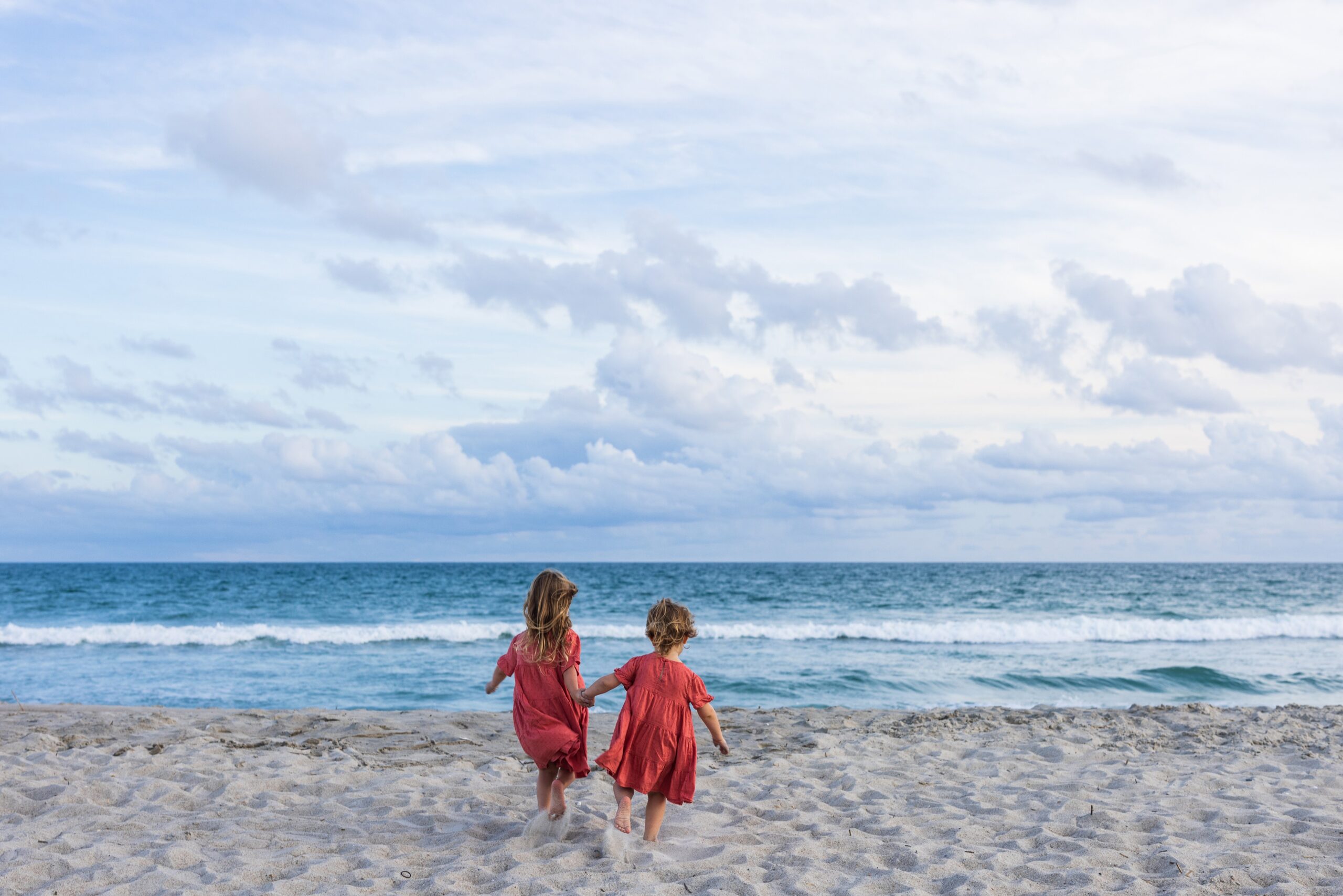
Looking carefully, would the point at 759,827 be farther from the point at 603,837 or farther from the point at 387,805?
the point at 387,805

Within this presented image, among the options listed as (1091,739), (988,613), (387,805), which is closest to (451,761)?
(387,805)

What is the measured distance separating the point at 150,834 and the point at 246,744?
2.49 m

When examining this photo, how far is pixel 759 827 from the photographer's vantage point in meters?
5.15

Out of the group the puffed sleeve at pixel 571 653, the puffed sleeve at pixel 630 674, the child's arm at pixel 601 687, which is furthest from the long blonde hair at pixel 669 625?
the puffed sleeve at pixel 571 653

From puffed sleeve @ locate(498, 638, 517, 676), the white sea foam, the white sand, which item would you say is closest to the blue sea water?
the white sea foam

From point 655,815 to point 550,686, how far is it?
887mm

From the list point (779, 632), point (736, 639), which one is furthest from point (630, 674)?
point (779, 632)

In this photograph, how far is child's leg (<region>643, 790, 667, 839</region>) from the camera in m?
4.75

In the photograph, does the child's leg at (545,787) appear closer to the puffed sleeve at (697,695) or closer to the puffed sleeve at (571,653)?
the puffed sleeve at (571,653)

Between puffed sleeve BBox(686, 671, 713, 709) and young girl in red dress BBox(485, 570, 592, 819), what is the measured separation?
588 millimetres

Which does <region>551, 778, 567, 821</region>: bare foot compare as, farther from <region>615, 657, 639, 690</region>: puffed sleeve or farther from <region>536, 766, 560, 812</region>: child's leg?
<region>615, 657, 639, 690</region>: puffed sleeve

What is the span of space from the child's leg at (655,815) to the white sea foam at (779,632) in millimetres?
15956

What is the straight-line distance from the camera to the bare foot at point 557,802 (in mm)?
4875

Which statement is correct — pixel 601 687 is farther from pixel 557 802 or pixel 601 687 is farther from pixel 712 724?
pixel 557 802
